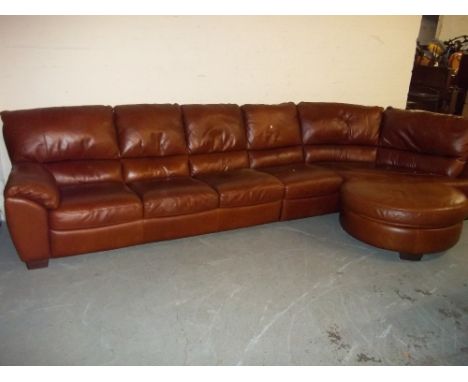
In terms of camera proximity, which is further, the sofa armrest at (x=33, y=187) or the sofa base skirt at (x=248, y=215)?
the sofa base skirt at (x=248, y=215)

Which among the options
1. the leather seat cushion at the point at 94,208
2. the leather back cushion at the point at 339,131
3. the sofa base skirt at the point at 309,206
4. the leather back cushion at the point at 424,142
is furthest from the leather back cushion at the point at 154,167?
the leather back cushion at the point at 424,142

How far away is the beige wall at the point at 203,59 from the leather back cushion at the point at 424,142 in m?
0.76

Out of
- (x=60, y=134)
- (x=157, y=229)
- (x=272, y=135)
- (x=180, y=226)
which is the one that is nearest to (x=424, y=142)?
(x=272, y=135)

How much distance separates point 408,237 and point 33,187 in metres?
2.48

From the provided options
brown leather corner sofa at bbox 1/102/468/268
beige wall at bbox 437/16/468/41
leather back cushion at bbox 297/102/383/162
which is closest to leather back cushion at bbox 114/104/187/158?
brown leather corner sofa at bbox 1/102/468/268

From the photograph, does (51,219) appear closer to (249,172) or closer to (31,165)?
(31,165)

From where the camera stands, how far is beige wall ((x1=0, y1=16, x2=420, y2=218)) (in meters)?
2.90

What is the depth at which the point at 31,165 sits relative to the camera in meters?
2.58

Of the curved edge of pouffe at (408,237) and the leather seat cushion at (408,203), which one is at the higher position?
the leather seat cushion at (408,203)

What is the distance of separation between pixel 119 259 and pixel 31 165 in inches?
35.5

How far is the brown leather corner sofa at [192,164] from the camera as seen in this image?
7.92 feet

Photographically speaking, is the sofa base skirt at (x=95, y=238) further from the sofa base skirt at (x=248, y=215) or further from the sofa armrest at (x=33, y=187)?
the sofa base skirt at (x=248, y=215)

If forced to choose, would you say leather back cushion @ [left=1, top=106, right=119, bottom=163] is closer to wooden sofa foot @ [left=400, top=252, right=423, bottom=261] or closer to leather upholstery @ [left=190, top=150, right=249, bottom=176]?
leather upholstery @ [left=190, top=150, right=249, bottom=176]

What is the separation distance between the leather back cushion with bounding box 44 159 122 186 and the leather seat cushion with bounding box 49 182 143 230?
13cm
